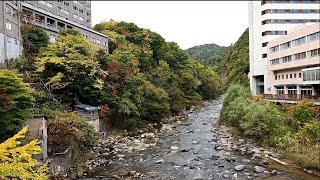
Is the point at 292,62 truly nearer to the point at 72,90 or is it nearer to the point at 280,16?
the point at 280,16

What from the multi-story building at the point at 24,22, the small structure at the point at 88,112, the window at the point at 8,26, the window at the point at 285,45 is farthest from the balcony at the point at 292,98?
the window at the point at 8,26

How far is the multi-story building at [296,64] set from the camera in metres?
34.6

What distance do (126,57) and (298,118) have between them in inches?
821

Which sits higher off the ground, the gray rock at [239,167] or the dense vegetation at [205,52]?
the dense vegetation at [205,52]

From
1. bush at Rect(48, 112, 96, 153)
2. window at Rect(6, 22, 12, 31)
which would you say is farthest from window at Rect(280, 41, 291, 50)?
window at Rect(6, 22, 12, 31)

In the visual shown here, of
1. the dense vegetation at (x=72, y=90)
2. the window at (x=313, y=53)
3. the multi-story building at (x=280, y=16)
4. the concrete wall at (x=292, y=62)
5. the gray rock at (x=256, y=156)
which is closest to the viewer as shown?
the dense vegetation at (x=72, y=90)

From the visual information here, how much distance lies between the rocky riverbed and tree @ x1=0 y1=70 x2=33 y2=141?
542cm

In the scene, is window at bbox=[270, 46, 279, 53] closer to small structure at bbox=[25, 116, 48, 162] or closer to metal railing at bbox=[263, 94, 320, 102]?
metal railing at bbox=[263, 94, 320, 102]

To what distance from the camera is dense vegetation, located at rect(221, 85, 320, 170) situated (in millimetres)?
22031

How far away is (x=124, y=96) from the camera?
3416 cm

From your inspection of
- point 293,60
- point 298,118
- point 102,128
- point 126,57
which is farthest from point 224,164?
point 293,60

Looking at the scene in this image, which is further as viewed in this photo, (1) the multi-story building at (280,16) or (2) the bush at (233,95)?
(1) the multi-story building at (280,16)

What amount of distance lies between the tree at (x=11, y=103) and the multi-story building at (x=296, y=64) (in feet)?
83.9

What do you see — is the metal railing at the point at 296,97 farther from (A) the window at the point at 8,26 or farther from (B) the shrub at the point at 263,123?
Result: (A) the window at the point at 8,26
